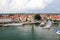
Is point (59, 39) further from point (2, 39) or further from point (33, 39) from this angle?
point (2, 39)

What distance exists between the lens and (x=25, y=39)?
24.1 feet

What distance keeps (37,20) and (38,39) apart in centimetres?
1146

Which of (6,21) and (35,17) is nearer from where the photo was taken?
(6,21)

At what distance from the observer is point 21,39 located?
7.43 metres

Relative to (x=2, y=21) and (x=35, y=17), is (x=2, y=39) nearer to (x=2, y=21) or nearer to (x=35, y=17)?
(x=2, y=21)

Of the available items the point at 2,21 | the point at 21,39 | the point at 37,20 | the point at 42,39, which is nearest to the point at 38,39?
the point at 42,39

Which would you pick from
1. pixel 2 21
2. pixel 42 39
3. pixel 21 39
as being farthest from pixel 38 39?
pixel 2 21

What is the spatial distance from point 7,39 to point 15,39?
298 millimetres

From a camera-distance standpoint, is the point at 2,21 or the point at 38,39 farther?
the point at 2,21

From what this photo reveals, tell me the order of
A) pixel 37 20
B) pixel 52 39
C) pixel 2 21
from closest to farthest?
pixel 52 39
pixel 2 21
pixel 37 20

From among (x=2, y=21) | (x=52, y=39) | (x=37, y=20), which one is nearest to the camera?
(x=52, y=39)

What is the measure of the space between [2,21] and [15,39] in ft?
31.0

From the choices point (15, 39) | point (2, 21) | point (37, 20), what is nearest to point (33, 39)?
point (15, 39)

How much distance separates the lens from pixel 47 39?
23.7 ft
